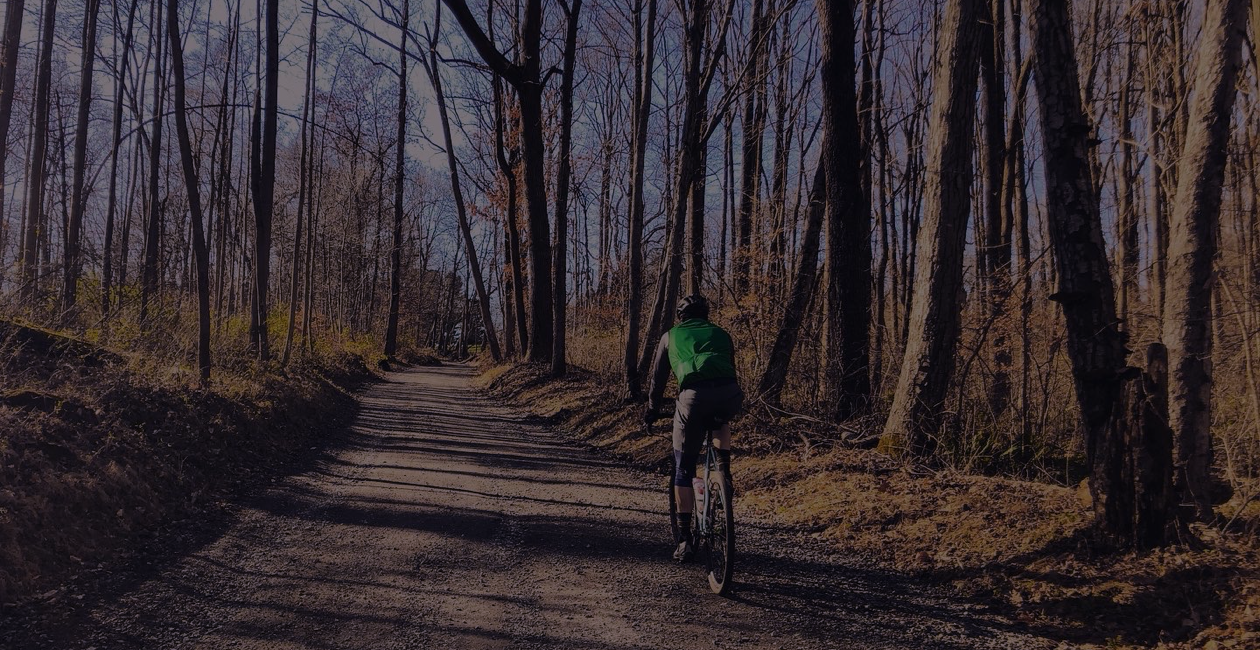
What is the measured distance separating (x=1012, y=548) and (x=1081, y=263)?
Result: 2.07 m

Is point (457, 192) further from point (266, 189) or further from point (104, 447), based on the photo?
point (104, 447)

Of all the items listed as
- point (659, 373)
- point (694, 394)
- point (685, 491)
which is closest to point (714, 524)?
point (685, 491)

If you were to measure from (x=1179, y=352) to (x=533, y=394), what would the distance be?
13.1 m

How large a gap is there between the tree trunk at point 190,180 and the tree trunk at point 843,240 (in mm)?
8384

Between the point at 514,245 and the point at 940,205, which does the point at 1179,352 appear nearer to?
the point at 940,205

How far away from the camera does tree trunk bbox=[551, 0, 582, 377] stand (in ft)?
54.7

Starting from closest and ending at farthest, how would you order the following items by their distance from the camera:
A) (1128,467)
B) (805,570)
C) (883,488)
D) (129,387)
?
(1128,467) < (805,570) < (883,488) < (129,387)

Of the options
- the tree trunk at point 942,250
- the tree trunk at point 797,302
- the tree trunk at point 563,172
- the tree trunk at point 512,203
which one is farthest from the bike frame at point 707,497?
the tree trunk at point 512,203

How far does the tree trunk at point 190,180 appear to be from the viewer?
904cm

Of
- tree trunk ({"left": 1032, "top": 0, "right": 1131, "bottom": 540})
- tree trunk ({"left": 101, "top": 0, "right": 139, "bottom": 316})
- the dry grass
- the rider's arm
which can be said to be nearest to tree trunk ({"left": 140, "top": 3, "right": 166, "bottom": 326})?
tree trunk ({"left": 101, "top": 0, "right": 139, "bottom": 316})

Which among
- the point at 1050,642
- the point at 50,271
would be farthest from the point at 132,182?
the point at 1050,642

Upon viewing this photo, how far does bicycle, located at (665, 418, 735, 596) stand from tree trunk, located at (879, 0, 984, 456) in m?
3.01

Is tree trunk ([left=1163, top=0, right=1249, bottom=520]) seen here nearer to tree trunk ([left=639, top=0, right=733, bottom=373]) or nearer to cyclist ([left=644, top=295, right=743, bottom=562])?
cyclist ([left=644, top=295, right=743, bottom=562])

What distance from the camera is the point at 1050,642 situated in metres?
3.70
